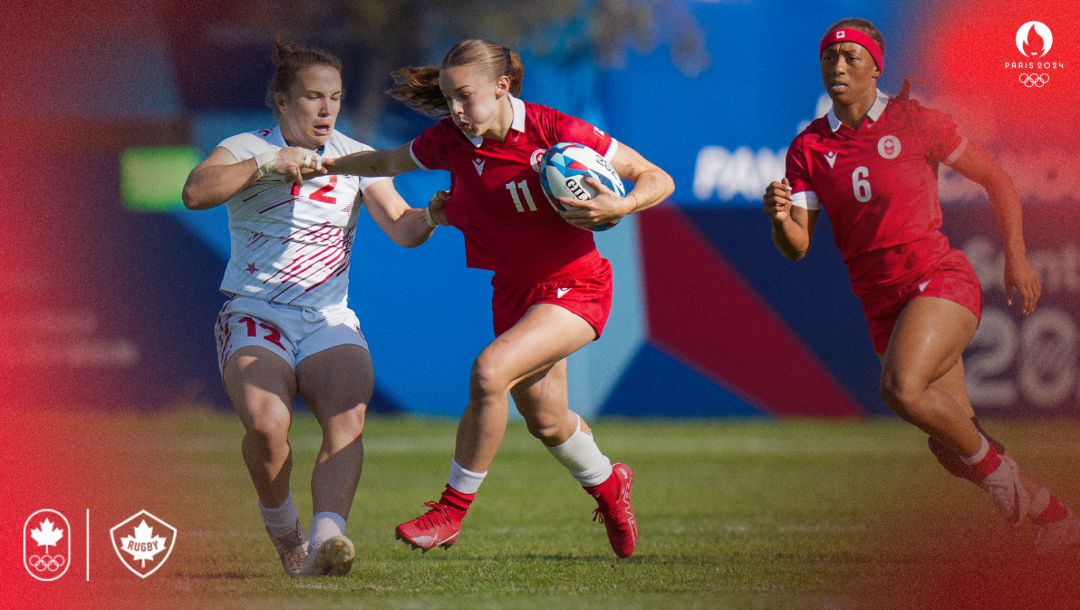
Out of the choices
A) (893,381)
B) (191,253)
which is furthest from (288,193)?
(191,253)

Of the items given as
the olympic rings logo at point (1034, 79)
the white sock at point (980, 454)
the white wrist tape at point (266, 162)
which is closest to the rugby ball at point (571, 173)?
the white wrist tape at point (266, 162)

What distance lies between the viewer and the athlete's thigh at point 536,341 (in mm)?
3811

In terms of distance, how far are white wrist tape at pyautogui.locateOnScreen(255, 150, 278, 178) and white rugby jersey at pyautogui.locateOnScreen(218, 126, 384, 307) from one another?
12 cm

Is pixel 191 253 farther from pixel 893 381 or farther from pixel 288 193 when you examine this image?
pixel 893 381

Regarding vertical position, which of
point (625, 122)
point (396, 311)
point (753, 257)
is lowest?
point (396, 311)

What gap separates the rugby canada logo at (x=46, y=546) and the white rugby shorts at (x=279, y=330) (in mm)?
956

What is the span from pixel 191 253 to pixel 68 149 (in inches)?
61.4

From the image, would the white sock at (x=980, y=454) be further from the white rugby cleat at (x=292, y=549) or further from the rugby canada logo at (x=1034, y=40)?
the white rugby cleat at (x=292, y=549)

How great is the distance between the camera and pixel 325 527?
3811mm

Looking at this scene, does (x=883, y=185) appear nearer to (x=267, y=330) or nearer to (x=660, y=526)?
(x=660, y=526)

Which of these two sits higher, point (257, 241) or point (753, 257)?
point (257, 241)

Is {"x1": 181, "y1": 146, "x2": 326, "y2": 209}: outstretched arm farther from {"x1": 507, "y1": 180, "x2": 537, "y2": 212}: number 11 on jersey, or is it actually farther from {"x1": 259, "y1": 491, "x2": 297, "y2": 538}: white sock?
{"x1": 259, "y1": 491, "x2": 297, "y2": 538}: white sock

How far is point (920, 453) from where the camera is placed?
902cm

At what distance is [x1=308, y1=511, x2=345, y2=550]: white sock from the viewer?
12.4 feet
